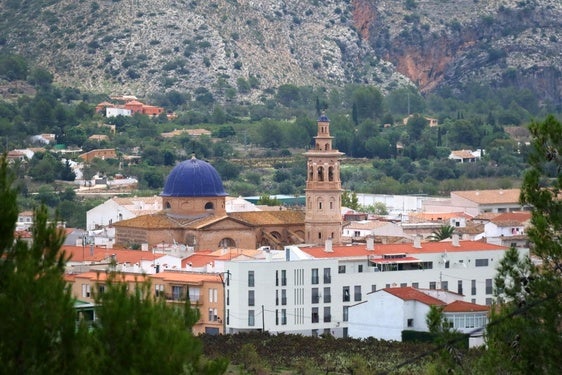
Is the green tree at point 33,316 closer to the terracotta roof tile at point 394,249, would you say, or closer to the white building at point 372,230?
the terracotta roof tile at point 394,249

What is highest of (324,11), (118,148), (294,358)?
(324,11)

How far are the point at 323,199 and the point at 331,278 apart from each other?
31.3 ft

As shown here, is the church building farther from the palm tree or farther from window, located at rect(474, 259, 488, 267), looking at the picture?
window, located at rect(474, 259, 488, 267)

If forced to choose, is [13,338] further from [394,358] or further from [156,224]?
[156,224]

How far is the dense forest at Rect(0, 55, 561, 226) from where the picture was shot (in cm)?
11712

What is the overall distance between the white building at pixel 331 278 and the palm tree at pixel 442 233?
8875mm

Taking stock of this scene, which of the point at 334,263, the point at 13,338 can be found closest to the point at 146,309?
the point at 13,338

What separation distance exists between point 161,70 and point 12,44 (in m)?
10.9

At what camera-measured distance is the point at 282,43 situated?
168m

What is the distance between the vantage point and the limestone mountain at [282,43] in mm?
157375

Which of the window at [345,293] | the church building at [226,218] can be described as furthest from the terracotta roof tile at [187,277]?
the church building at [226,218]

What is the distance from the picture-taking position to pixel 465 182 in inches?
4688

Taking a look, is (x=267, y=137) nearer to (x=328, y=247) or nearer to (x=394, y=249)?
(x=394, y=249)

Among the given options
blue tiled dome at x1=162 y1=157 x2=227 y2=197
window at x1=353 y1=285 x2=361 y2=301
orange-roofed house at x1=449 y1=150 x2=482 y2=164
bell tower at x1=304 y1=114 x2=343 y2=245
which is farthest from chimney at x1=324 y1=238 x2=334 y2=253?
orange-roofed house at x1=449 y1=150 x2=482 y2=164
